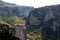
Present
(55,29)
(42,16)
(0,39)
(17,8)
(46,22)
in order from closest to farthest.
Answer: (0,39)
(55,29)
(46,22)
(42,16)
(17,8)

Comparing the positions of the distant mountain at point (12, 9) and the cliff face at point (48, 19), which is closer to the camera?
the cliff face at point (48, 19)

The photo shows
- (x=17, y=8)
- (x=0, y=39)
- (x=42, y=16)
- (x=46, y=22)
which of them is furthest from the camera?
(x=17, y=8)

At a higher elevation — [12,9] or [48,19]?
[12,9]

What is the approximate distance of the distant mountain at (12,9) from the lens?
171 feet

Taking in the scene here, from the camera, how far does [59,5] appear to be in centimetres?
4794

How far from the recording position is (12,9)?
55.0 metres

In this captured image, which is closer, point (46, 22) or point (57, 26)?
point (57, 26)

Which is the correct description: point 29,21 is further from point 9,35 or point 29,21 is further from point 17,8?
point 9,35

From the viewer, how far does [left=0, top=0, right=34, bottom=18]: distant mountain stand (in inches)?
2055

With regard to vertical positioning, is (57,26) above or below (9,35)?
below

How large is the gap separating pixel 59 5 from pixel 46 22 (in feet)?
15.1

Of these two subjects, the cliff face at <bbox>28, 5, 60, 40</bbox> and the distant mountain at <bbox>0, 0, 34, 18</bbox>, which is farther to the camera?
the distant mountain at <bbox>0, 0, 34, 18</bbox>

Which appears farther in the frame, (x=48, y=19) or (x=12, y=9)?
(x=12, y=9)

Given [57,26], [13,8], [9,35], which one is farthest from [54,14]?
[9,35]
